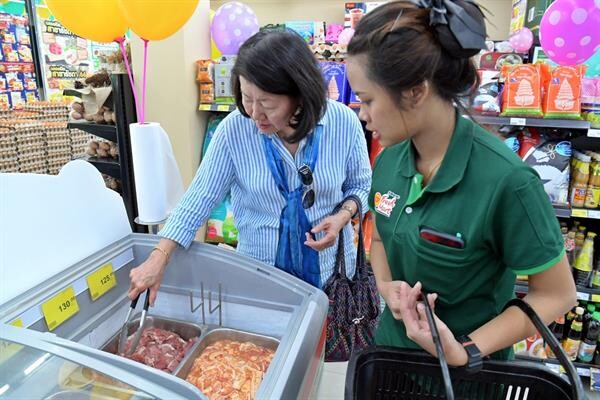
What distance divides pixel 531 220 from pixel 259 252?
0.99 metres

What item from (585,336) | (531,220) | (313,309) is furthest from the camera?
(585,336)

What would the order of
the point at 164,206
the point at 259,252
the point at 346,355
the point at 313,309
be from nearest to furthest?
the point at 313,309 < the point at 346,355 < the point at 259,252 < the point at 164,206

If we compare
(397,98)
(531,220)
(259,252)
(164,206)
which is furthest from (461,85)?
(164,206)

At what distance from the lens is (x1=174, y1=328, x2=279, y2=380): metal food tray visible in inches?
50.1

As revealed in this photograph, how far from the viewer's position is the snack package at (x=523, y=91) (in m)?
2.51

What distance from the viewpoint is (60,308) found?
113cm

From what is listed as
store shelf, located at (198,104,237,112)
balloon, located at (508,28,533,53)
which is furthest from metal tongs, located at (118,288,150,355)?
balloon, located at (508,28,533,53)

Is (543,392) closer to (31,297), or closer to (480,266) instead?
(480,266)

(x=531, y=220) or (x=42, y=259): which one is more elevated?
(x=531, y=220)

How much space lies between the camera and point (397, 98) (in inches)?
36.8

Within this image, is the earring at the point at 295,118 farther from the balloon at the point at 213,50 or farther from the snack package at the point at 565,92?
the balloon at the point at 213,50

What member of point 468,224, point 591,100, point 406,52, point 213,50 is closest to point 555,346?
point 468,224

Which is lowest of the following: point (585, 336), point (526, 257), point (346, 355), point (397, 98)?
point (585, 336)

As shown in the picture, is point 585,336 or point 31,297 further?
point 585,336
